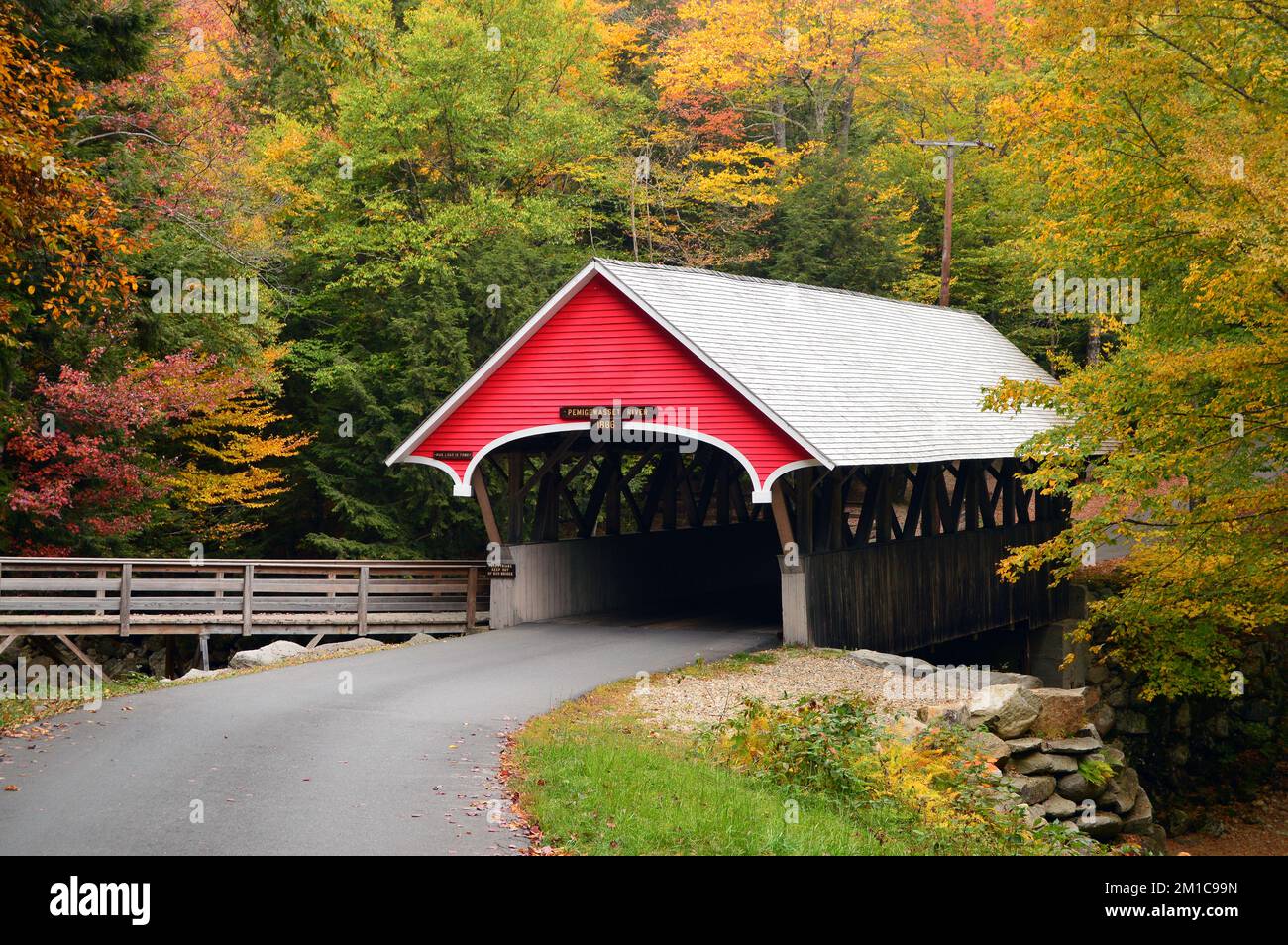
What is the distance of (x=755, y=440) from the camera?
17812 mm

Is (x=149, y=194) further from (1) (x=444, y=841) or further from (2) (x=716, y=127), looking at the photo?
(2) (x=716, y=127)

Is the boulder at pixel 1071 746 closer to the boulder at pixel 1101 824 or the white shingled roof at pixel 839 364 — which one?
the boulder at pixel 1101 824

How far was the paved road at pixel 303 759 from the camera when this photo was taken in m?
8.32

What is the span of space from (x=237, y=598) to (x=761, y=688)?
10.00m

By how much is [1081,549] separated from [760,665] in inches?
173

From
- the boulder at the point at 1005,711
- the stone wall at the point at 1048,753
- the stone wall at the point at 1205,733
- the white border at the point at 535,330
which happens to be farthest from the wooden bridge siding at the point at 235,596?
the stone wall at the point at 1205,733

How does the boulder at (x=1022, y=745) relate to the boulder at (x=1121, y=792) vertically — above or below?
above

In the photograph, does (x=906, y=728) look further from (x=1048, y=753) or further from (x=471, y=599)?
(x=471, y=599)

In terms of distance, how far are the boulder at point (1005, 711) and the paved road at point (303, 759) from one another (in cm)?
449

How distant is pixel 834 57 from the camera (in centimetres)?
4022

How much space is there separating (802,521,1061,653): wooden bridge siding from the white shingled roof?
2.00 meters

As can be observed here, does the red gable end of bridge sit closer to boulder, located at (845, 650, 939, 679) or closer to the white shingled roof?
the white shingled roof

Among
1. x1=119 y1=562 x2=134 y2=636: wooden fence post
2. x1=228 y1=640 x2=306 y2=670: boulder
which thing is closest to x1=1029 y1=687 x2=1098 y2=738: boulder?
x1=228 y1=640 x2=306 y2=670: boulder
